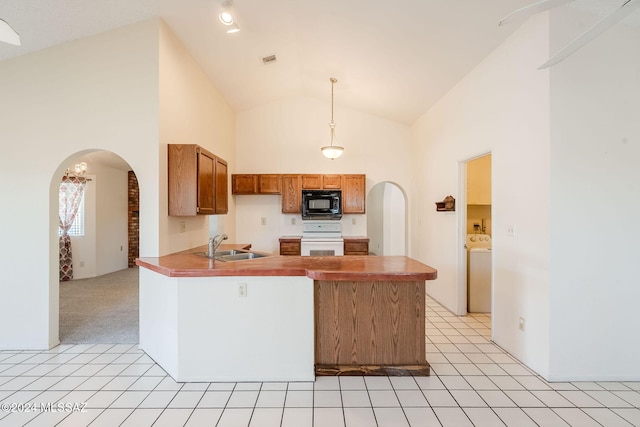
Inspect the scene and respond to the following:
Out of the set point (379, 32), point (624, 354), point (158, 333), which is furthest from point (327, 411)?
point (379, 32)

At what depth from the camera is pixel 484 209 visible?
475 centimetres

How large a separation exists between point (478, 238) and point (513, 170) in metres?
1.81

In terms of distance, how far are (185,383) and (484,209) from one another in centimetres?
451

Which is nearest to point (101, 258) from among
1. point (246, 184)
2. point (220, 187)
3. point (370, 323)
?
point (246, 184)

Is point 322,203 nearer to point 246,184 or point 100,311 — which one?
point 246,184

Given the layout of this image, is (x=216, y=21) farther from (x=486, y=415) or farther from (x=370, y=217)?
(x=370, y=217)

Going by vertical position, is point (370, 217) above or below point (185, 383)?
above

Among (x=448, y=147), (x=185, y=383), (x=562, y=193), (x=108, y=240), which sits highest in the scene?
(x=448, y=147)

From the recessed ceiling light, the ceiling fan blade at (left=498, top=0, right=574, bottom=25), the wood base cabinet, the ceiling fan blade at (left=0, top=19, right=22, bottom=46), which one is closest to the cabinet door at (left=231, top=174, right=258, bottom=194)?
the recessed ceiling light

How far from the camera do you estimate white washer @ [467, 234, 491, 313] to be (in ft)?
13.2

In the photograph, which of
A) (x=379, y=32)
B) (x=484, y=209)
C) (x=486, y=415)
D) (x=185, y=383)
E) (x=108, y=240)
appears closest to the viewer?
(x=486, y=415)

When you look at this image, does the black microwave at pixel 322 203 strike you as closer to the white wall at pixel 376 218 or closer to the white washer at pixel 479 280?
the white washer at pixel 479 280

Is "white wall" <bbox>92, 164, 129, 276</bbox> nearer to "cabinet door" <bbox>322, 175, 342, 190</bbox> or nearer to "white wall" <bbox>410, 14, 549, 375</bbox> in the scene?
"cabinet door" <bbox>322, 175, 342, 190</bbox>

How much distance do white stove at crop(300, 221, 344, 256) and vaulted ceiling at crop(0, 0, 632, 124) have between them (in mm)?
2368
